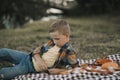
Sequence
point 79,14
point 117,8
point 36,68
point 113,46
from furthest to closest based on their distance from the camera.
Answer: point 79,14 → point 117,8 → point 113,46 → point 36,68

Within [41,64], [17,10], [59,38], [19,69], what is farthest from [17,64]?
[17,10]

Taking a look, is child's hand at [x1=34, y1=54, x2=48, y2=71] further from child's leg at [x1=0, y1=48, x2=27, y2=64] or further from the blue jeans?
child's leg at [x1=0, y1=48, x2=27, y2=64]

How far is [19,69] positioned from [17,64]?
1.46 ft

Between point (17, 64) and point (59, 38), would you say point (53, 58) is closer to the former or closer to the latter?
point (59, 38)

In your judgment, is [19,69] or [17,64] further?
[17,64]

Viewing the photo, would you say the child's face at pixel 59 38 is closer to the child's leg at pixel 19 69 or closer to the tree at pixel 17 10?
the child's leg at pixel 19 69

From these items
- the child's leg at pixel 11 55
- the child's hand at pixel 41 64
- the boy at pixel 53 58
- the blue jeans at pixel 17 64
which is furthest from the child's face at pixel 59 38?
the child's leg at pixel 11 55

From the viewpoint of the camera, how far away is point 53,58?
Answer: 4684 millimetres

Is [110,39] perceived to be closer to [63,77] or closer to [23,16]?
[63,77]

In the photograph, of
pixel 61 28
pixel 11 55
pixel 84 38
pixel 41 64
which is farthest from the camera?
pixel 84 38

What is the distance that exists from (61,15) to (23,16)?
1.74m

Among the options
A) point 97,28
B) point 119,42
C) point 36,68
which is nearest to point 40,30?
point 97,28

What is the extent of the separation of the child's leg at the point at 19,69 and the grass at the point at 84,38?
5.47ft

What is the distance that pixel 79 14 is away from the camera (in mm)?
14188
